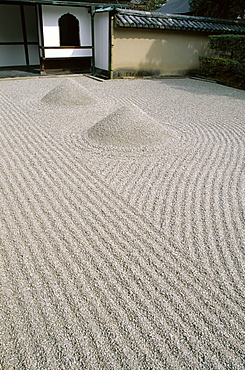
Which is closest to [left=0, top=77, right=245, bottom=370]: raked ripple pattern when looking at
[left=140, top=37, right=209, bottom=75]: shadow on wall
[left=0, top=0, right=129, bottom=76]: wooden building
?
[left=0, top=0, right=129, bottom=76]: wooden building

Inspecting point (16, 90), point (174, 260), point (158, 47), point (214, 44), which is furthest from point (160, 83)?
point (174, 260)

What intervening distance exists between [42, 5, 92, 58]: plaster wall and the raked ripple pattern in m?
7.87

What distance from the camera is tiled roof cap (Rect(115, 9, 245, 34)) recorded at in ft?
35.0

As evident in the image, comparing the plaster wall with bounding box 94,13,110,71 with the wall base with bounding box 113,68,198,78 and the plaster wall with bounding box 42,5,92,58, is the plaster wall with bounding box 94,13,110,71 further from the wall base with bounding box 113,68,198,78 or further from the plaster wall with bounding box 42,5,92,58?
the wall base with bounding box 113,68,198,78

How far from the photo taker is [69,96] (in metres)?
7.41

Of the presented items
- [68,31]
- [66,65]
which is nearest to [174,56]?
[66,65]

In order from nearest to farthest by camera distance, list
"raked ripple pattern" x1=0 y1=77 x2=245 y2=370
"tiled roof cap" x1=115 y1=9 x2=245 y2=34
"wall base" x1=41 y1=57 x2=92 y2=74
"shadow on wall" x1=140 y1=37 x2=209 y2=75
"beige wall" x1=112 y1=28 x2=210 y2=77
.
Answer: "raked ripple pattern" x1=0 y1=77 x2=245 y2=370 → "tiled roof cap" x1=115 y1=9 x2=245 y2=34 → "beige wall" x1=112 y1=28 x2=210 y2=77 → "wall base" x1=41 y1=57 x2=92 y2=74 → "shadow on wall" x1=140 y1=37 x2=209 y2=75

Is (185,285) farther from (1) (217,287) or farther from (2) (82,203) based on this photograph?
(2) (82,203)

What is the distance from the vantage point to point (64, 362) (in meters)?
1.75

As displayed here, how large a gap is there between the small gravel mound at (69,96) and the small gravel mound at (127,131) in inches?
91.3

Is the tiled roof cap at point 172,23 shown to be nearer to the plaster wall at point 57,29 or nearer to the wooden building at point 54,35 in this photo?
the wooden building at point 54,35

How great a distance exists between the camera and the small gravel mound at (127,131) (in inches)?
196

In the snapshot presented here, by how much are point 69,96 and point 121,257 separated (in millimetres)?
5810

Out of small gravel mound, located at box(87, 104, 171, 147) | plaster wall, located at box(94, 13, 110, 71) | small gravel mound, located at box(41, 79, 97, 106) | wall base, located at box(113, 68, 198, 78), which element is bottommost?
small gravel mound, located at box(87, 104, 171, 147)
